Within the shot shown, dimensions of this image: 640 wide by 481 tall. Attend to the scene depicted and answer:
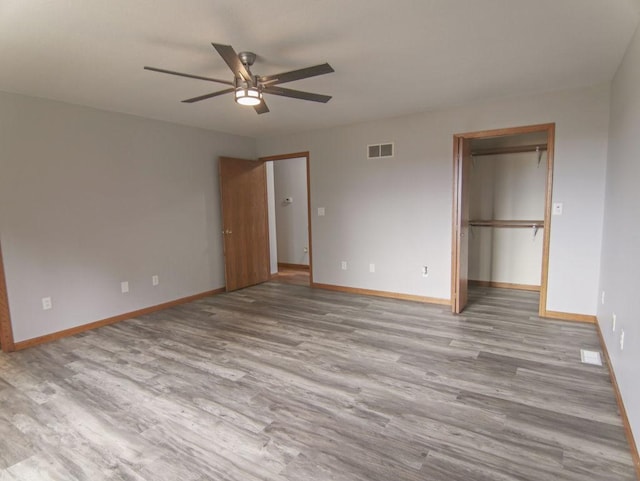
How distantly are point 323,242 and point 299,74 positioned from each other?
3328 millimetres

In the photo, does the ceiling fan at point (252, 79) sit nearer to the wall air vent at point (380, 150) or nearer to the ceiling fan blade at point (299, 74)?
the ceiling fan blade at point (299, 74)

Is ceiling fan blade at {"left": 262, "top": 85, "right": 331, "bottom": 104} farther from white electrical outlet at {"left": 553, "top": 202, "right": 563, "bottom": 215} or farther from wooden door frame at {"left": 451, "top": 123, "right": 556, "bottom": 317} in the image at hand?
white electrical outlet at {"left": 553, "top": 202, "right": 563, "bottom": 215}

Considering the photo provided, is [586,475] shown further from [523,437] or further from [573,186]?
[573,186]

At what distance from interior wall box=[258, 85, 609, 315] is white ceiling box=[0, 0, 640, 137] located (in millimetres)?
342

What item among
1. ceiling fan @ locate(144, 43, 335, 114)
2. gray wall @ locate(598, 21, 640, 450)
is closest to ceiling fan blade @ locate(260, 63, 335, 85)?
ceiling fan @ locate(144, 43, 335, 114)

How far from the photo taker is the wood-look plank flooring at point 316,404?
181cm

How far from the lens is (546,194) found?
3805mm

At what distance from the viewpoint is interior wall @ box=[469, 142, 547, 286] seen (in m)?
5.05

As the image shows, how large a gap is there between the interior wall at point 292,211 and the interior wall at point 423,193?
1.34m

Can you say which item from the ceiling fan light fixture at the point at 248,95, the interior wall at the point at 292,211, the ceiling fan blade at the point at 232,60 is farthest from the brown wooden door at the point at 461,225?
the interior wall at the point at 292,211

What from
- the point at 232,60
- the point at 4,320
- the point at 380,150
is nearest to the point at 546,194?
the point at 380,150

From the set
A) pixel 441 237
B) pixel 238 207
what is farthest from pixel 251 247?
pixel 441 237

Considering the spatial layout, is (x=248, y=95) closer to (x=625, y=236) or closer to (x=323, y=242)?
(x=625, y=236)

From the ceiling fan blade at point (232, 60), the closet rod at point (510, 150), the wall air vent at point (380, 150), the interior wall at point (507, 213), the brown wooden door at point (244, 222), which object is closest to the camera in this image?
the ceiling fan blade at point (232, 60)
